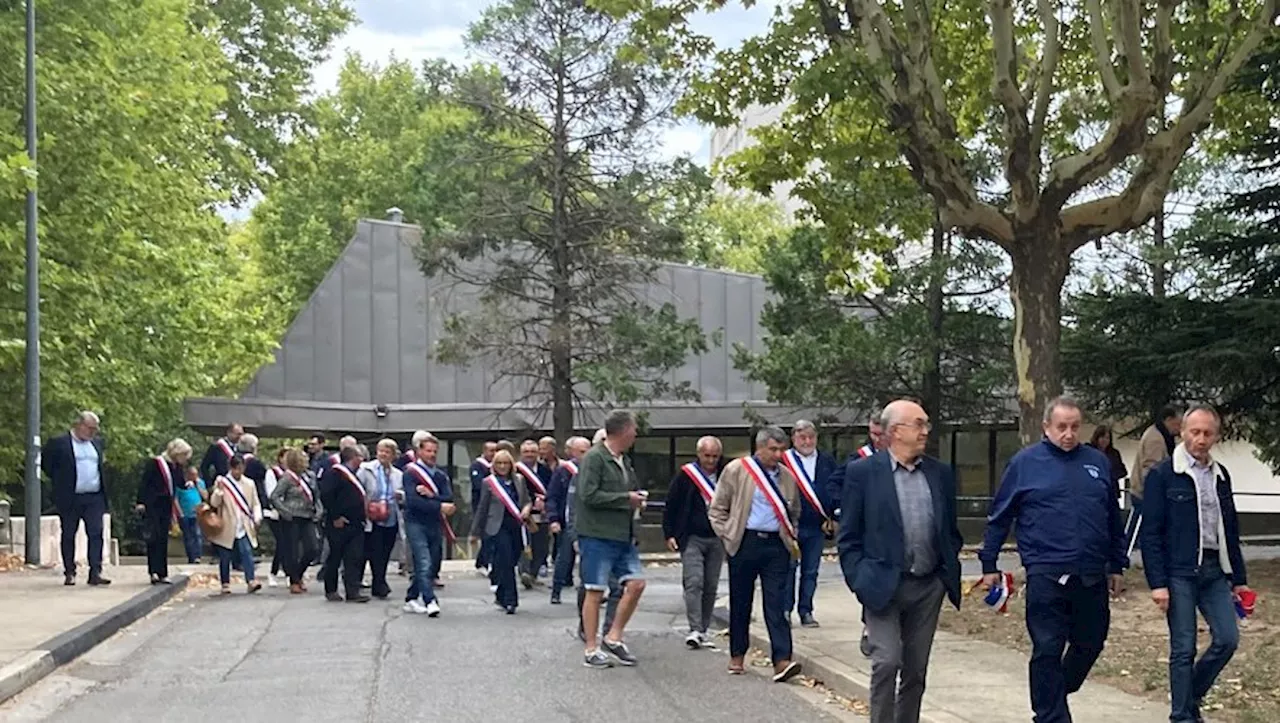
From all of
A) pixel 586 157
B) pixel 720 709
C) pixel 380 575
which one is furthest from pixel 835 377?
pixel 720 709

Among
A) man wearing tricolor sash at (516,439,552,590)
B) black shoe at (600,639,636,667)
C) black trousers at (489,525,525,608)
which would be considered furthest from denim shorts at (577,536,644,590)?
man wearing tricolor sash at (516,439,552,590)

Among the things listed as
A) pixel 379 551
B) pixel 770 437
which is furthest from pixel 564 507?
pixel 770 437

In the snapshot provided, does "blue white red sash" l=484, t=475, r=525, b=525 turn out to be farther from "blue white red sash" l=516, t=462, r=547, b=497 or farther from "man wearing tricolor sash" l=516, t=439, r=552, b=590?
"blue white red sash" l=516, t=462, r=547, b=497

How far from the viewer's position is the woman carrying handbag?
18.0 meters

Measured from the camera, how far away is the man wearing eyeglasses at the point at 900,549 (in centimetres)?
760

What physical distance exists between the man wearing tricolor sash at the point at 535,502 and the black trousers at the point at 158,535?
159 inches

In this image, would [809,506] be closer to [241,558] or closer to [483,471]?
[483,471]

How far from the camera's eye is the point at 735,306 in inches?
1314

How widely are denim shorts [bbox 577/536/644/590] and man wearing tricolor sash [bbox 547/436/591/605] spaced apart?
3549 millimetres

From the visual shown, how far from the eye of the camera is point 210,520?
705 inches

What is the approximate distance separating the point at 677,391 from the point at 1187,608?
67.2 feet

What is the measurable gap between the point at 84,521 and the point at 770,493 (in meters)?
9.61

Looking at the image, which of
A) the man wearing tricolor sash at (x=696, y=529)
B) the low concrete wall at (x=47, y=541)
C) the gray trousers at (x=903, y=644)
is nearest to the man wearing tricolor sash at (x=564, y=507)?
the man wearing tricolor sash at (x=696, y=529)

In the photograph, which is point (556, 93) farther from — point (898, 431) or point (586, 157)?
point (898, 431)
